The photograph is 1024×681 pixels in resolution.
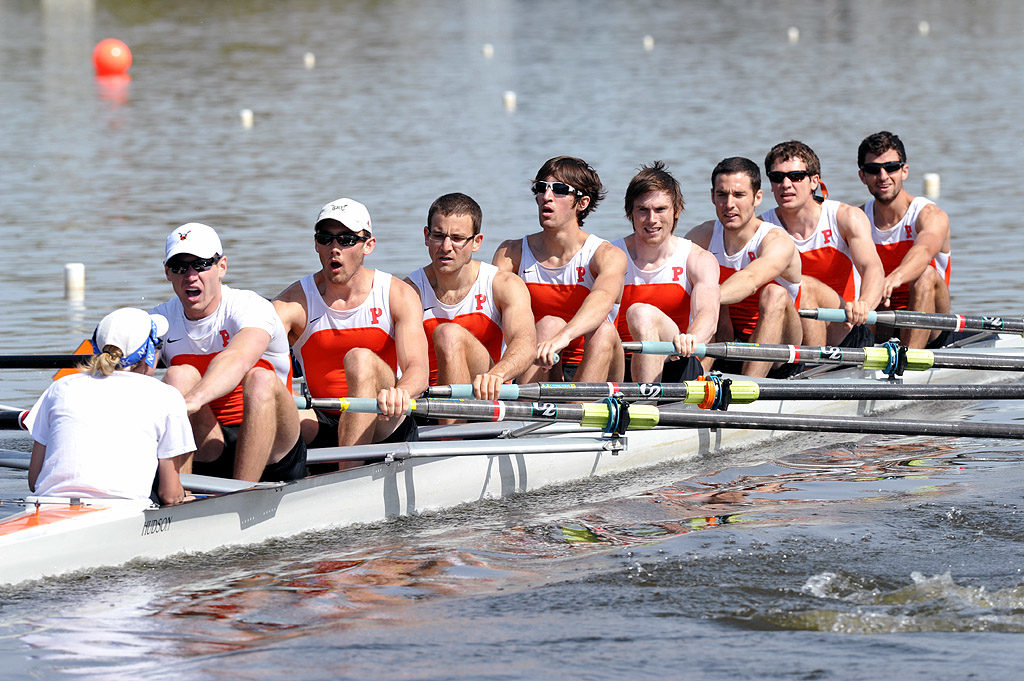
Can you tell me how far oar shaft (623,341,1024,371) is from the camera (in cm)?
805

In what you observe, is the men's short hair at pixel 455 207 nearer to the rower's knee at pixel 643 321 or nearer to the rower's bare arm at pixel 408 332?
the rower's bare arm at pixel 408 332

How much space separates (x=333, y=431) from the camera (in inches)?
278

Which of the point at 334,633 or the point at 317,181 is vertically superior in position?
the point at 317,181

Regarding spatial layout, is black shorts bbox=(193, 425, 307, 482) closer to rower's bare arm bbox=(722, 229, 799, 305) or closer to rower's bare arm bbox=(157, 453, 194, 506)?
rower's bare arm bbox=(157, 453, 194, 506)

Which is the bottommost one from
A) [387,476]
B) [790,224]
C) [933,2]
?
[387,476]

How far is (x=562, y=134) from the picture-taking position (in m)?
23.3

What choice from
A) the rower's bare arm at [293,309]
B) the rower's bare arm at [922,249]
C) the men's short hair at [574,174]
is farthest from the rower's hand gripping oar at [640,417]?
the rower's bare arm at [922,249]

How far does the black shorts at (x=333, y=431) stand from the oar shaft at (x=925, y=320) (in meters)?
3.10

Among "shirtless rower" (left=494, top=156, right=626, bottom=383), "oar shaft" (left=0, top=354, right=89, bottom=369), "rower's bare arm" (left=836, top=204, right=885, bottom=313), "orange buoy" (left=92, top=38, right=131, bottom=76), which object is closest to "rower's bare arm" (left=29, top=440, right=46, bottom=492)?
"oar shaft" (left=0, top=354, right=89, bottom=369)

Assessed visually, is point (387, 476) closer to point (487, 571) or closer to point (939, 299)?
point (487, 571)

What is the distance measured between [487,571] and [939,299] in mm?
5183

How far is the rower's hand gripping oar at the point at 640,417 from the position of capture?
21.5ft

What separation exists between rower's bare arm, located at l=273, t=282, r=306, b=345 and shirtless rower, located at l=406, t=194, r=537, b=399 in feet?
2.15

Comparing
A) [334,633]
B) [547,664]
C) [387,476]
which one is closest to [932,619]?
[547,664]
